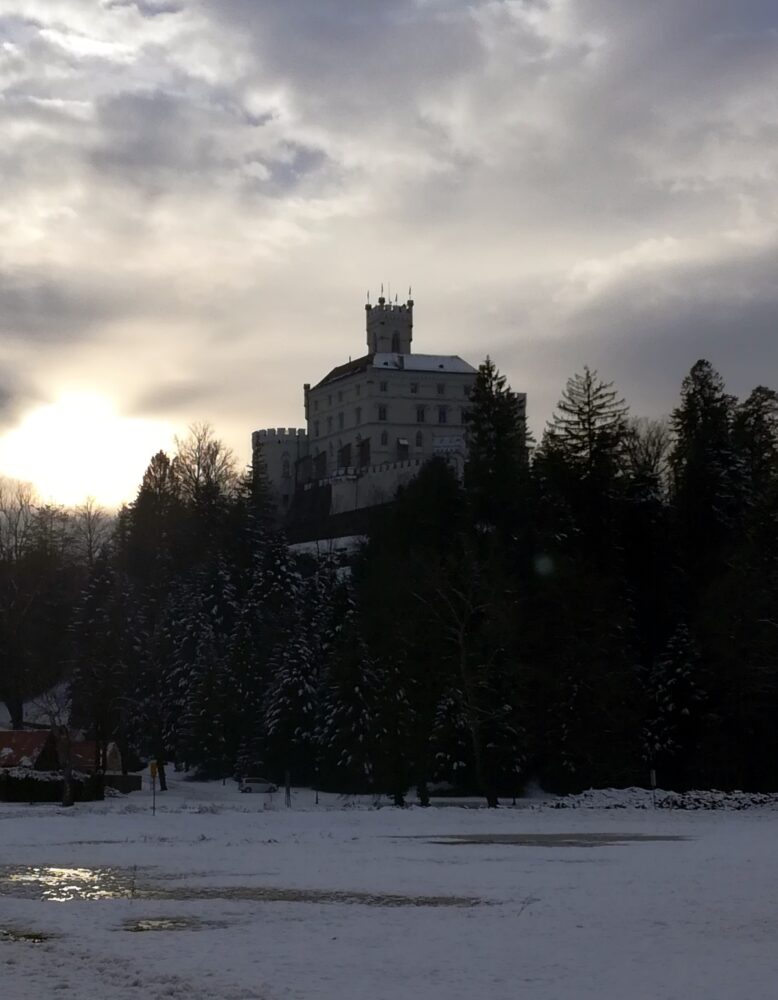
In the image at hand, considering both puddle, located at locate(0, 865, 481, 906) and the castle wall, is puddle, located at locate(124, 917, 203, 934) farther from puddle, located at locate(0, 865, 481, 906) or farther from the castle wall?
the castle wall

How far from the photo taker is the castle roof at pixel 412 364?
16500cm

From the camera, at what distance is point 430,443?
15950 cm

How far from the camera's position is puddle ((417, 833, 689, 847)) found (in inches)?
1130

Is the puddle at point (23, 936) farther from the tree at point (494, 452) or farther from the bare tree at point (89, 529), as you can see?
the bare tree at point (89, 529)

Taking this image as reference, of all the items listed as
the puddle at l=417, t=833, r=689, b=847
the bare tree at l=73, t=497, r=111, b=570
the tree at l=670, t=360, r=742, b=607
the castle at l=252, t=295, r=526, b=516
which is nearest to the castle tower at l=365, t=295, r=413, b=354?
the castle at l=252, t=295, r=526, b=516

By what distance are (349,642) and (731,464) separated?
833 inches

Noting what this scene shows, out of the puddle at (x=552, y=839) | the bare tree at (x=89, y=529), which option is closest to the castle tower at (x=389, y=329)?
the bare tree at (x=89, y=529)

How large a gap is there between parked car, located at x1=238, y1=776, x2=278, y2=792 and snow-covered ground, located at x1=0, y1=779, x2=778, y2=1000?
31.5 m

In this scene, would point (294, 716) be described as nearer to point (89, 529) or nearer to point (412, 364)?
point (89, 529)

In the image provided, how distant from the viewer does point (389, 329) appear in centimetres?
18400

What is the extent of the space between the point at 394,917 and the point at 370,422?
14392 cm

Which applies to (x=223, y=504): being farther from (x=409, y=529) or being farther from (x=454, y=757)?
(x=454, y=757)

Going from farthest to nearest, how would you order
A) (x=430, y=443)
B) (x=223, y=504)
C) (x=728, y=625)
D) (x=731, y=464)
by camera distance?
(x=430, y=443), (x=223, y=504), (x=731, y=464), (x=728, y=625)

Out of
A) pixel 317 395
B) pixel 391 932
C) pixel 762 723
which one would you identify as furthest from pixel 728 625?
pixel 317 395
